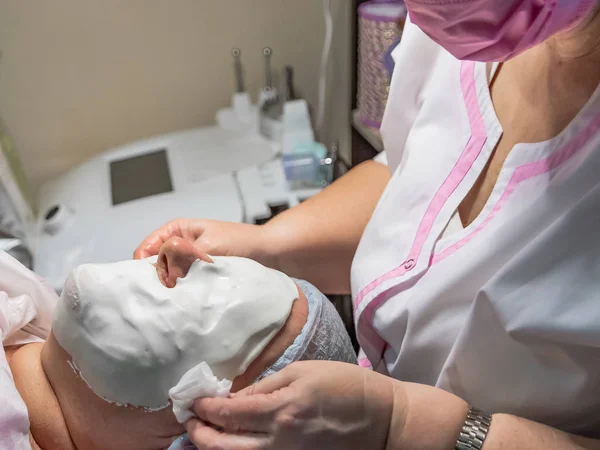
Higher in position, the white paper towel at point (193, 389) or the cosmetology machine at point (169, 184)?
the white paper towel at point (193, 389)

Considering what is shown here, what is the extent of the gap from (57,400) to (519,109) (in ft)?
1.93

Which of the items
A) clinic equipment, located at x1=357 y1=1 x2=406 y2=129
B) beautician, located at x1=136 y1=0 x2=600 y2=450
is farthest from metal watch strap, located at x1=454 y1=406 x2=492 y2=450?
clinic equipment, located at x1=357 y1=1 x2=406 y2=129

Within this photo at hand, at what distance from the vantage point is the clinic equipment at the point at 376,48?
1032 millimetres

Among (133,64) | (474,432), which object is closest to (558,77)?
(474,432)

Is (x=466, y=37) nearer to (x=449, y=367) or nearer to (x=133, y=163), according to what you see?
(x=449, y=367)

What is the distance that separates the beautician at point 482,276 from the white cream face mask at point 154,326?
0.06 meters

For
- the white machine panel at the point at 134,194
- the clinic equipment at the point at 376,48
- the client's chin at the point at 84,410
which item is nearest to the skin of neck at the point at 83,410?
the client's chin at the point at 84,410

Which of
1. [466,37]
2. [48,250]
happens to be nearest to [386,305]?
[466,37]

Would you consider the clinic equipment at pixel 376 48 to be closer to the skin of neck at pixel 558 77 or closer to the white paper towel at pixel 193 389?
the skin of neck at pixel 558 77

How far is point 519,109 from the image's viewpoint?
56cm

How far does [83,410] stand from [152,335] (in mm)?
121

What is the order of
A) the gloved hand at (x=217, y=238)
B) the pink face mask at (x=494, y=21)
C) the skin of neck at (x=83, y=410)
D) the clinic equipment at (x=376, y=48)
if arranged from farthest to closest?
the clinic equipment at (x=376, y=48) → the gloved hand at (x=217, y=238) → the skin of neck at (x=83, y=410) → the pink face mask at (x=494, y=21)

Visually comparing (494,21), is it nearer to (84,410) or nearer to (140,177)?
(84,410)

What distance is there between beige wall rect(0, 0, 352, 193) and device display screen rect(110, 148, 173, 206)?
15cm
